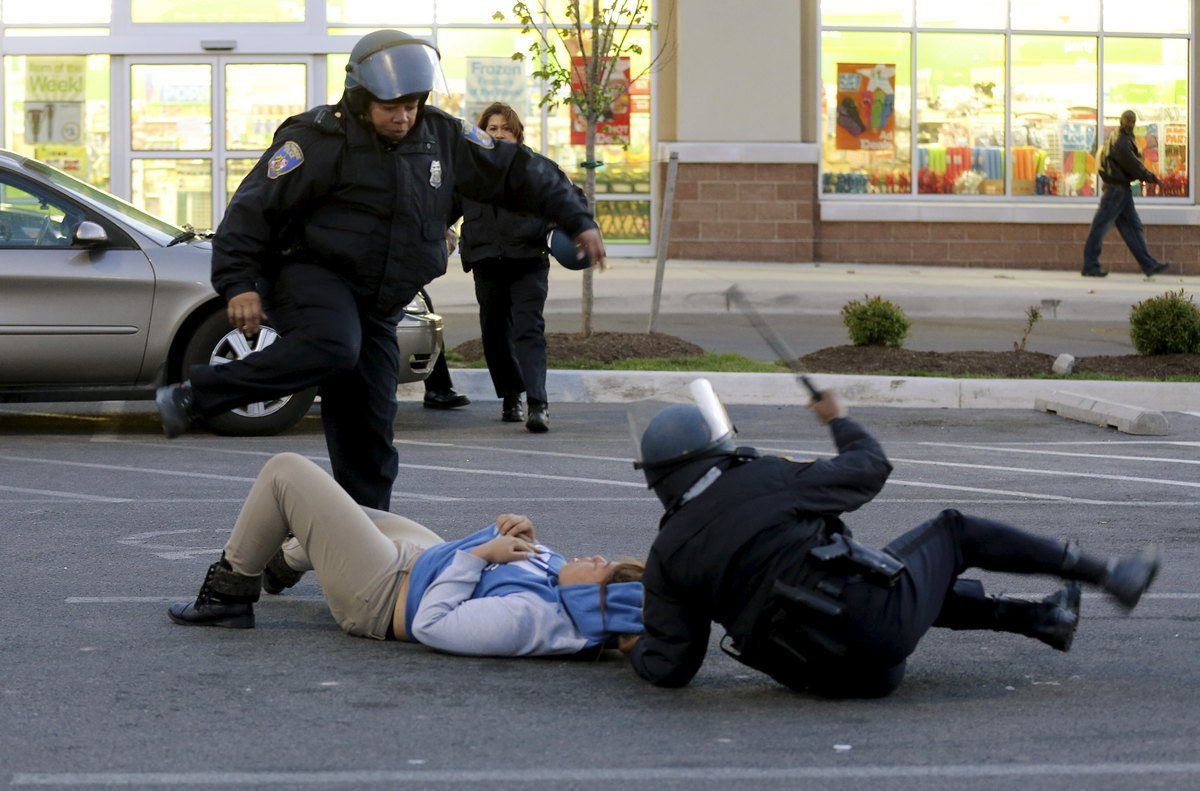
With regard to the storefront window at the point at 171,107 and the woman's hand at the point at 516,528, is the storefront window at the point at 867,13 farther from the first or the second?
the woman's hand at the point at 516,528

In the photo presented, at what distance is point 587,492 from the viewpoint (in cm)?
878

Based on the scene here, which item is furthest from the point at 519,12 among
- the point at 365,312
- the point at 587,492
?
the point at 365,312

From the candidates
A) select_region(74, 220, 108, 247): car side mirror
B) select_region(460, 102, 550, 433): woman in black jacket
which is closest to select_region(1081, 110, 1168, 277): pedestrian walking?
select_region(460, 102, 550, 433): woman in black jacket

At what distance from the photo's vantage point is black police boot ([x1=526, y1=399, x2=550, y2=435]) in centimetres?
1080

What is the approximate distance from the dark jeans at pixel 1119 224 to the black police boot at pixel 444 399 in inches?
409

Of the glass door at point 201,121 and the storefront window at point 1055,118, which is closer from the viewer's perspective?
the glass door at point 201,121

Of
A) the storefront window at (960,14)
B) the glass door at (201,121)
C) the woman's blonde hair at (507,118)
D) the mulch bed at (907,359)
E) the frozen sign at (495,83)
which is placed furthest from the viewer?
the storefront window at (960,14)

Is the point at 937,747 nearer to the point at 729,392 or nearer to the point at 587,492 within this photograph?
the point at 587,492

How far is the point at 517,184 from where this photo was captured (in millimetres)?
6371

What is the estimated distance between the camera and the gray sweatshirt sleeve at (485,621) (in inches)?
215

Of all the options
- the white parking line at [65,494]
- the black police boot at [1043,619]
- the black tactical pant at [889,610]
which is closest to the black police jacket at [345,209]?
the black tactical pant at [889,610]

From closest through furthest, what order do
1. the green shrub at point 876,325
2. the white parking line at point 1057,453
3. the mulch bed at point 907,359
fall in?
the white parking line at point 1057,453 → the mulch bed at point 907,359 → the green shrub at point 876,325

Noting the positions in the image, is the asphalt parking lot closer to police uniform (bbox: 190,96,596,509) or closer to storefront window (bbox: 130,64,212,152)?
police uniform (bbox: 190,96,596,509)

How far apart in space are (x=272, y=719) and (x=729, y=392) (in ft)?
26.1
